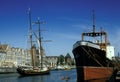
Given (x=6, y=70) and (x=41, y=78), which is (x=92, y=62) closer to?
(x=41, y=78)

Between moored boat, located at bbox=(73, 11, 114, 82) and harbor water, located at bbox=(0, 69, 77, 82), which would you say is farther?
harbor water, located at bbox=(0, 69, 77, 82)

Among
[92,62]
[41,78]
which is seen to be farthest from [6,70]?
[92,62]

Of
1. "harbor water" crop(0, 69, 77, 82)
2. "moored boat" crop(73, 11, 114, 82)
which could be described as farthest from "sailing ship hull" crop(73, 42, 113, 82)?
"harbor water" crop(0, 69, 77, 82)

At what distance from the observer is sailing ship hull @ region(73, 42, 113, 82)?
45.1 metres

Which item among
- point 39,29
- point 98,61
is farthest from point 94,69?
point 39,29

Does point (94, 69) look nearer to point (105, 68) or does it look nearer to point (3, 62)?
point (105, 68)

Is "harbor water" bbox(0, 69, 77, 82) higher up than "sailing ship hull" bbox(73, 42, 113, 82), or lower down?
lower down

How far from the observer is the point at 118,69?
133ft

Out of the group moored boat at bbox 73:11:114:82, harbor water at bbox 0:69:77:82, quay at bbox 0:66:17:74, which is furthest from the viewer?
quay at bbox 0:66:17:74

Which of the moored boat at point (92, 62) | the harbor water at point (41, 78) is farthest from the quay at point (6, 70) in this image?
the moored boat at point (92, 62)

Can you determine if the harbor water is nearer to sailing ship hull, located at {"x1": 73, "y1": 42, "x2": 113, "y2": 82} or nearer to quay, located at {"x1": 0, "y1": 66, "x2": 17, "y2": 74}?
sailing ship hull, located at {"x1": 73, "y1": 42, "x2": 113, "y2": 82}

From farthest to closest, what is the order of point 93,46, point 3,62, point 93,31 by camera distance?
point 3,62, point 93,31, point 93,46

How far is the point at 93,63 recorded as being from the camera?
4556 centimetres

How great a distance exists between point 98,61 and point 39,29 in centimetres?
6665
